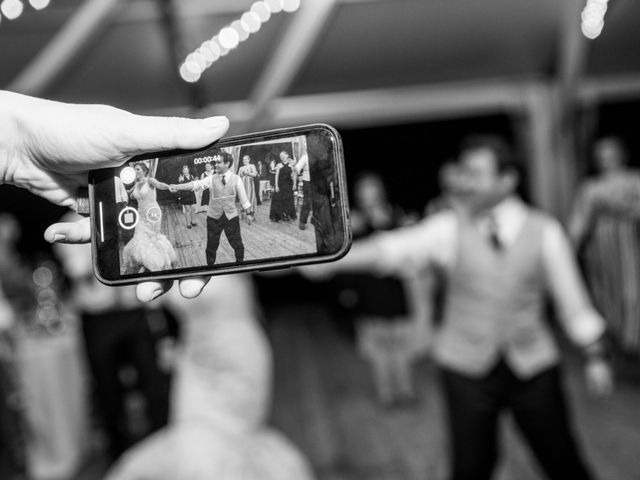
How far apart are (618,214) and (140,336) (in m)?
3.03

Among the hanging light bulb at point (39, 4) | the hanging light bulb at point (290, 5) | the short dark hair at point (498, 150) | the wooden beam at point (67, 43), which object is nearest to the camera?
the short dark hair at point (498, 150)

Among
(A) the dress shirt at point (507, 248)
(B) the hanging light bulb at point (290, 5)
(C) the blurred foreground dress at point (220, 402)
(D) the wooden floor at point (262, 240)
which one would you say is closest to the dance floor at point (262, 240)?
(D) the wooden floor at point (262, 240)

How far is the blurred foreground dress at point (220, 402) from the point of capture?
2465mm

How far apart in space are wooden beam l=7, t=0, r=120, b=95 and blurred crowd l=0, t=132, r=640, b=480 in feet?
3.12

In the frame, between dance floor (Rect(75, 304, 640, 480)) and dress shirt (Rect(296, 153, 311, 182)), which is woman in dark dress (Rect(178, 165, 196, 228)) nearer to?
dress shirt (Rect(296, 153, 311, 182))

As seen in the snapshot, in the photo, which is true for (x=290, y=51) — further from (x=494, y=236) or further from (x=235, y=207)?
(x=235, y=207)

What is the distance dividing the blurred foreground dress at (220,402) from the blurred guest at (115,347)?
0.66m

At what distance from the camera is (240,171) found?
0.92 m

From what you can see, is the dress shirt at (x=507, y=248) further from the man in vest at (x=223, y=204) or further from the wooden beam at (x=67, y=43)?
the wooden beam at (x=67, y=43)

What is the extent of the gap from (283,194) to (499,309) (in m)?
1.36

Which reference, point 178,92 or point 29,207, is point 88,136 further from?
point 29,207

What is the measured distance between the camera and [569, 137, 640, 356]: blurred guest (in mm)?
3805

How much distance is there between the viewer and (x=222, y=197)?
923mm

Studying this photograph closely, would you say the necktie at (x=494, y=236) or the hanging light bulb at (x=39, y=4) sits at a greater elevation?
the hanging light bulb at (x=39, y=4)
